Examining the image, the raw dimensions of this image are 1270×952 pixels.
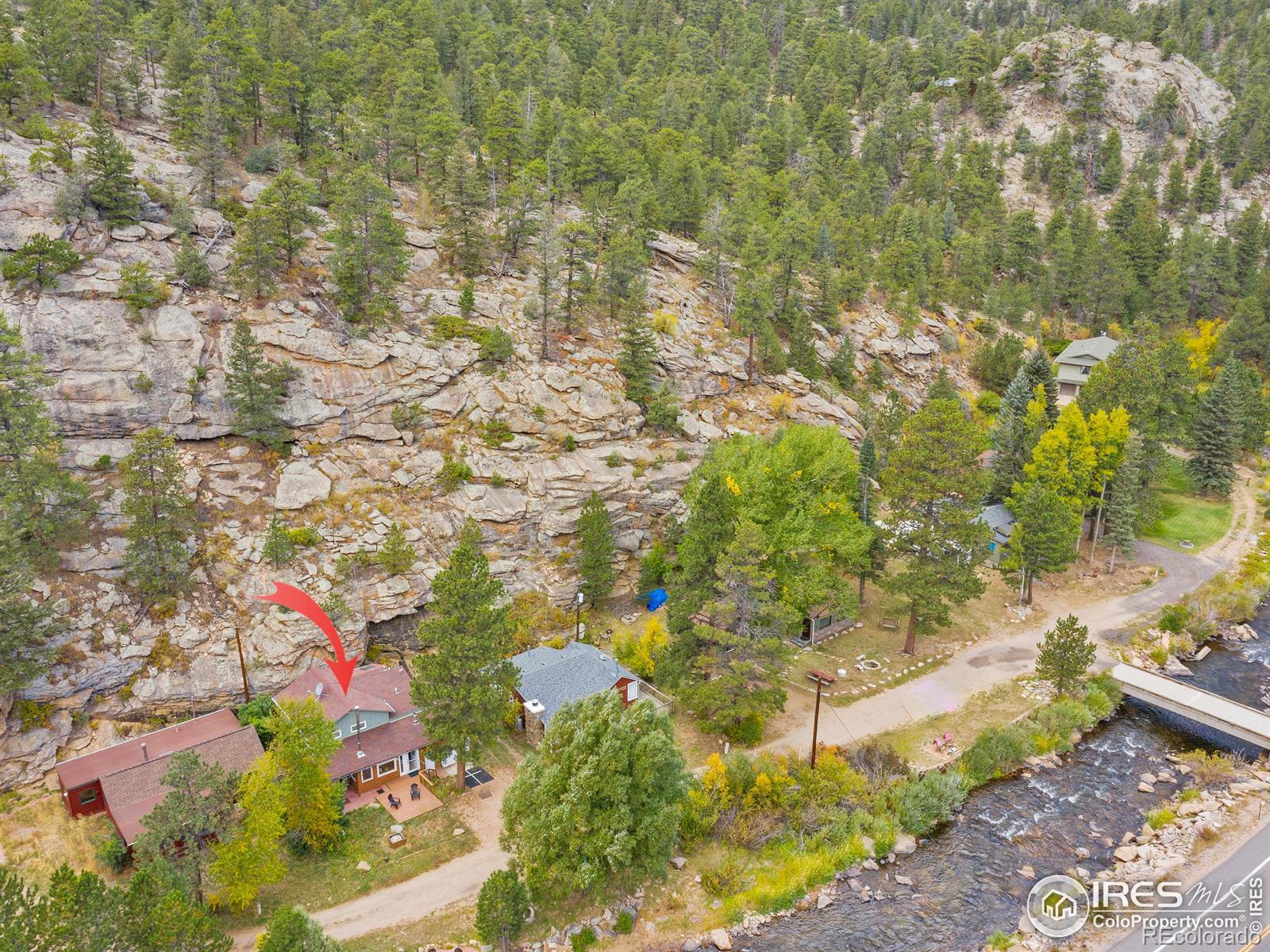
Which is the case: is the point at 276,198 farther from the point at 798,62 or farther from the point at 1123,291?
the point at 798,62

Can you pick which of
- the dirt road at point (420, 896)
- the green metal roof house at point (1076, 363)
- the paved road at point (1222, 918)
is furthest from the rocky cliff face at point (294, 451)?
the green metal roof house at point (1076, 363)

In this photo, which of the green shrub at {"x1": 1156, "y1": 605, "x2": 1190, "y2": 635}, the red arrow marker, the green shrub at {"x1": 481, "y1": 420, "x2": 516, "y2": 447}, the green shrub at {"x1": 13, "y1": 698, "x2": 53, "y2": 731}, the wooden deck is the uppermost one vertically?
the green shrub at {"x1": 481, "y1": 420, "x2": 516, "y2": 447}

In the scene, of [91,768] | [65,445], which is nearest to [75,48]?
[65,445]

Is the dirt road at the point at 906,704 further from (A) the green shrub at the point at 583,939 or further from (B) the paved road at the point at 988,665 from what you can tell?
(A) the green shrub at the point at 583,939

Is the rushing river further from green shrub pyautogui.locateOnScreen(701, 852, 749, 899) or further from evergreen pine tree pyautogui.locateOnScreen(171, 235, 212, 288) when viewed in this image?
evergreen pine tree pyautogui.locateOnScreen(171, 235, 212, 288)

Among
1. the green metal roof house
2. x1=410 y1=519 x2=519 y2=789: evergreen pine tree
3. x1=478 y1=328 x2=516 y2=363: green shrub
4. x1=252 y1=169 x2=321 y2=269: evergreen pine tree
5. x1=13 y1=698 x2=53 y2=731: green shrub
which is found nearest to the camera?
x1=410 y1=519 x2=519 y2=789: evergreen pine tree

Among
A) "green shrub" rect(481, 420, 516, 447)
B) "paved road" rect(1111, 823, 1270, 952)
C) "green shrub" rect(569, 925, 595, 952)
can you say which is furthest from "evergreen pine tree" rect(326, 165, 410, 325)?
"paved road" rect(1111, 823, 1270, 952)

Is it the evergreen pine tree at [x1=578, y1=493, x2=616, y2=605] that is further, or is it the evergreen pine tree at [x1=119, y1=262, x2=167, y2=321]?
the evergreen pine tree at [x1=119, y1=262, x2=167, y2=321]

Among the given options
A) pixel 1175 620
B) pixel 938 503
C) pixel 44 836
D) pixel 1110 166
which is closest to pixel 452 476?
pixel 44 836
